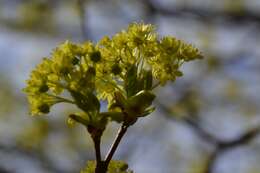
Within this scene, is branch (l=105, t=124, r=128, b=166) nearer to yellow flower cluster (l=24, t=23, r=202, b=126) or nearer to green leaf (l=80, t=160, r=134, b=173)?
yellow flower cluster (l=24, t=23, r=202, b=126)

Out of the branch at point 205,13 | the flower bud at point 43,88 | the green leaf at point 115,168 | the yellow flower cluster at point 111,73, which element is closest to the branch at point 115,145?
the yellow flower cluster at point 111,73

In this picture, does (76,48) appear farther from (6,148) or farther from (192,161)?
(192,161)

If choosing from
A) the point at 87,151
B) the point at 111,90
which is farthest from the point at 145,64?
the point at 87,151

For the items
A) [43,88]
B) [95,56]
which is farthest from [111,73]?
[43,88]

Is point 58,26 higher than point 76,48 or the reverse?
higher

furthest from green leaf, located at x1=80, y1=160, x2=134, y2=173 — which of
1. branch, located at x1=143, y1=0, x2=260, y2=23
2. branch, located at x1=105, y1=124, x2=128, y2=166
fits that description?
branch, located at x1=143, y1=0, x2=260, y2=23

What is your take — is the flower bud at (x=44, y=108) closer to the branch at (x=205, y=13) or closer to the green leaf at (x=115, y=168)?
the green leaf at (x=115, y=168)

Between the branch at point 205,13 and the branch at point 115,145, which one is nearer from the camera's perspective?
the branch at point 115,145

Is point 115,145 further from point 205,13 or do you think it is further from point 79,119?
point 205,13
